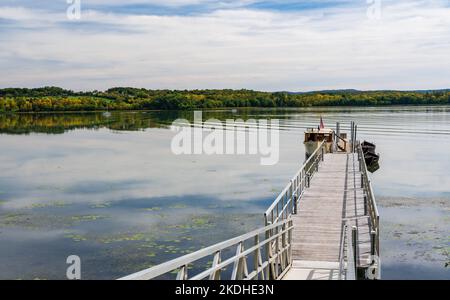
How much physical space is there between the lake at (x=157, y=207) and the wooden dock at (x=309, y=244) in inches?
79.4

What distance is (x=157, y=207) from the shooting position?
915 inches

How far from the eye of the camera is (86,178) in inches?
1266

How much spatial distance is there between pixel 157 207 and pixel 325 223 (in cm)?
1074

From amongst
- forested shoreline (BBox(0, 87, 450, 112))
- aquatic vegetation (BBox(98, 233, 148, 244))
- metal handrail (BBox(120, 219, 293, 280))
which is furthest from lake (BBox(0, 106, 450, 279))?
forested shoreline (BBox(0, 87, 450, 112))

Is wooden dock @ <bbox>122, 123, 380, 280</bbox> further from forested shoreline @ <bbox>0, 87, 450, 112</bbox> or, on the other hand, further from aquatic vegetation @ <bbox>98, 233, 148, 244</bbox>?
forested shoreline @ <bbox>0, 87, 450, 112</bbox>

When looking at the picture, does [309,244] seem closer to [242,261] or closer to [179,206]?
[242,261]

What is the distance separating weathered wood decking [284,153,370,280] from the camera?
35.7 ft

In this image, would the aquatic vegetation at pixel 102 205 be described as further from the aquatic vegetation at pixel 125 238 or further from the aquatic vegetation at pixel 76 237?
the aquatic vegetation at pixel 125 238

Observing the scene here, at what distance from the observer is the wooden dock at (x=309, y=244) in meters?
7.14

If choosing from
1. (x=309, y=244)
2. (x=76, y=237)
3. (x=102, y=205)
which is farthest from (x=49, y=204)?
(x=309, y=244)

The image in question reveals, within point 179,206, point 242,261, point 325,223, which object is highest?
point 242,261

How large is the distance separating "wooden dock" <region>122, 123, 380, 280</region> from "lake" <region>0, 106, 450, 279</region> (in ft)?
6.62

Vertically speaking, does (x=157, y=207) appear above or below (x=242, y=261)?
below
